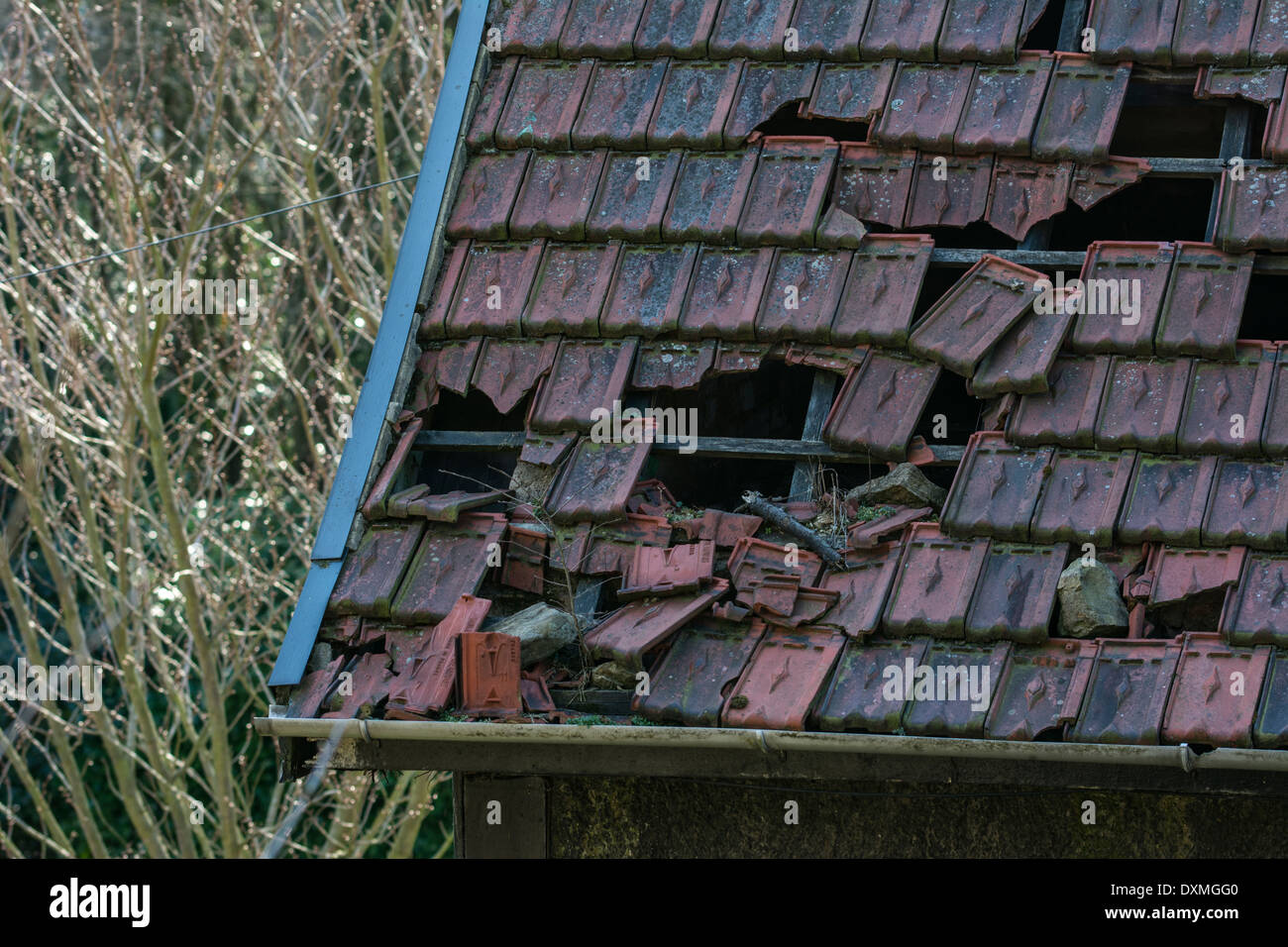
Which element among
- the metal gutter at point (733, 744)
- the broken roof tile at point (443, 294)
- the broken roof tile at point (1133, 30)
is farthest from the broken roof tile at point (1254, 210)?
the broken roof tile at point (443, 294)

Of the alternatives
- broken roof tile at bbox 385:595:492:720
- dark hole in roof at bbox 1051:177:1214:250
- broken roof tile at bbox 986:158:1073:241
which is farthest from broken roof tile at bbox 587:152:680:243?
dark hole in roof at bbox 1051:177:1214:250

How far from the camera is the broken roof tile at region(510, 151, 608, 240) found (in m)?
6.94

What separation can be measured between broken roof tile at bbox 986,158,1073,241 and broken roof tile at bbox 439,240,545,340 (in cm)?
192

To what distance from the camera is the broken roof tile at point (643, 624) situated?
578 cm

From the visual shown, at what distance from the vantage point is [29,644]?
13.6 meters

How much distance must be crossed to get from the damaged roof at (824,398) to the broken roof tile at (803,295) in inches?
0.6

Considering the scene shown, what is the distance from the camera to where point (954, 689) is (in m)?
5.52

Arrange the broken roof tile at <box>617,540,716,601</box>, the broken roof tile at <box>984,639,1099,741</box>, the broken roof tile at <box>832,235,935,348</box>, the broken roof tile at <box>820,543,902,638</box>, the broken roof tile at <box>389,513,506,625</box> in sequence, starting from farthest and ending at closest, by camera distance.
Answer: the broken roof tile at <box>832,235,935,348</box> → the broken roof tile at <box>389,513,506,625</box> → the broken roof tile at <box>617,540,716,601</box> → the broken roof tile at <box>820,543,902,638</box> → the broken roof tile at <box>984,639,1099,741</box>

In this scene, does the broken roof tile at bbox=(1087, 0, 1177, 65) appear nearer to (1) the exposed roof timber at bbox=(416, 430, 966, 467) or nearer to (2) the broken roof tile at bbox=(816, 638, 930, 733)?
(1) the exposed roof timber at bbox=(416, 430, 966, 467)

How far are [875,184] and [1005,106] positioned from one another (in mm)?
627

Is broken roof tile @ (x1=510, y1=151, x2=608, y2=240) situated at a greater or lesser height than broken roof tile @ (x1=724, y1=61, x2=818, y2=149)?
lesser

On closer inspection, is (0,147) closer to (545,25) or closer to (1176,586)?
(545,25)

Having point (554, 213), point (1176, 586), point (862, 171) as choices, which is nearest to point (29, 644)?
point (554, 213)

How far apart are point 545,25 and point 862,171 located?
1.70m
